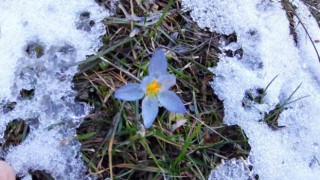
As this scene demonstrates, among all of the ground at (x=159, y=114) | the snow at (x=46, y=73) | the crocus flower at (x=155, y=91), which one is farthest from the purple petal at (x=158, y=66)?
the snow at (x=46, y=73)

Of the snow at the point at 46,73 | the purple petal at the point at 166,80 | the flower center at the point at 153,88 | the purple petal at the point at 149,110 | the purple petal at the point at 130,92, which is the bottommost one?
the snow at the point at 46,73

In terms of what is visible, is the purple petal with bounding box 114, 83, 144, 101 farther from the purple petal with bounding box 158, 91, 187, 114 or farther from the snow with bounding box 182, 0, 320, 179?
the snow with bounding box 182, 0, 320, 179

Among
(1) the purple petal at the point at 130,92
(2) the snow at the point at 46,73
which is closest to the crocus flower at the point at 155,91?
(1) the purple petal at the point at 130,92

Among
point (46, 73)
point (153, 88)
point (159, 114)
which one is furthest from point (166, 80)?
point (46, 73)

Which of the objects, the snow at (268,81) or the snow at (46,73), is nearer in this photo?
the snow at (46,73)

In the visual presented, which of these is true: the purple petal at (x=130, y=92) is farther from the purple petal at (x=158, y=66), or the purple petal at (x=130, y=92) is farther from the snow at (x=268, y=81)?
the snow at (x=268, y=81)

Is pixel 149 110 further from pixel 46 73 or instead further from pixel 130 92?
pixel 46 73

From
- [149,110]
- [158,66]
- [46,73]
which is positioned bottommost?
[46,73]

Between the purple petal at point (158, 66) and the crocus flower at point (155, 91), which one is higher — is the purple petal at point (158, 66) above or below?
above
